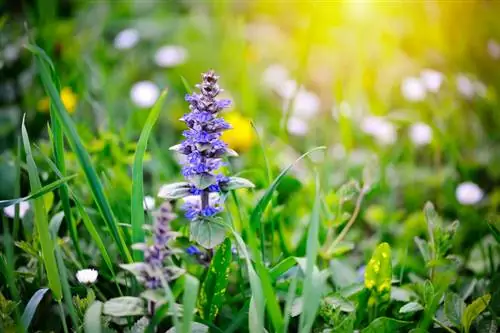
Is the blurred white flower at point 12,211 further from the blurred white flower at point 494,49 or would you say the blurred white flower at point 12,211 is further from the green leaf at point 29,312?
the blurred white flower at point 494,49

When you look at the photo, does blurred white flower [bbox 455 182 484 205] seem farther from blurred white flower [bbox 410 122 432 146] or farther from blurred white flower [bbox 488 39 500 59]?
blurred white flower [bbox 488 39 500 59]

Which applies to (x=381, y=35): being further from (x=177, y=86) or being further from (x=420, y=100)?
(x=177, y=86)

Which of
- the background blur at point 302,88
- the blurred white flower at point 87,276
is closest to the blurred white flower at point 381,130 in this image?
the background blur at point 302,88

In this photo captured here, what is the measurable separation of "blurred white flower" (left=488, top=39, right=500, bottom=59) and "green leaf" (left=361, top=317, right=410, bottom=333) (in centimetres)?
181

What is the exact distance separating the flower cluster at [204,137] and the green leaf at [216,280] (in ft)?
0.51

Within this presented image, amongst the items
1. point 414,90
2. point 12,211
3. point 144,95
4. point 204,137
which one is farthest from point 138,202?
point 414,90

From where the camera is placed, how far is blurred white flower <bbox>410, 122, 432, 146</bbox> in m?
2.30

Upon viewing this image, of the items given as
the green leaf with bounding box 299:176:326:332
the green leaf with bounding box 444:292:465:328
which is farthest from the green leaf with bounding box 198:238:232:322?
the green leaf with bounding box 444:292:465:328

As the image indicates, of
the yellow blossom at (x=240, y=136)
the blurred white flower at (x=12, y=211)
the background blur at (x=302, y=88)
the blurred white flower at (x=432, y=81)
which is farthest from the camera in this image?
the blurred white flower at (x=432, y=81)

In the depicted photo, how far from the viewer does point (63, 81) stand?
7.90 ft

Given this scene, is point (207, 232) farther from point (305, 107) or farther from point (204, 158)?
point (305, 107)

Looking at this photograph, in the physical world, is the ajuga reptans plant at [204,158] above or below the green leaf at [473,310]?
above

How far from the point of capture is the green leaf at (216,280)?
4.24 ft

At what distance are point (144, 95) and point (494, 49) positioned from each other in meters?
1.59
